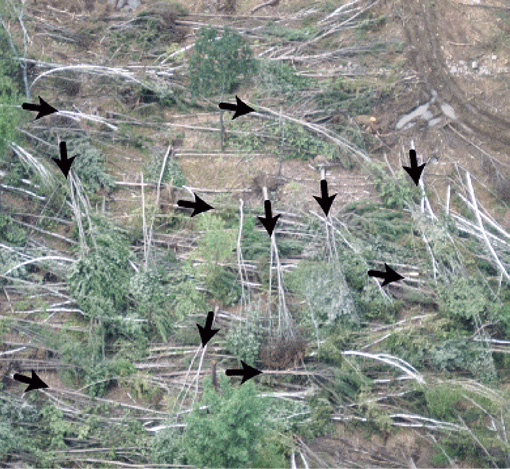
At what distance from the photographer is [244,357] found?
8336 mm

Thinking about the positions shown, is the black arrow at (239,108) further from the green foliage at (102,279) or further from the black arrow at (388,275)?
the black arrow at (388,275)

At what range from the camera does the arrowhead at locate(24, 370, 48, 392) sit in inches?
324

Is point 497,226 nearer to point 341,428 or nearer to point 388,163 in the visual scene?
point 388,163

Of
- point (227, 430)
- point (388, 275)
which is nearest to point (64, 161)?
point (388, 275)

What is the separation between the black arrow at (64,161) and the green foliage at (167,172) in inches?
40.9

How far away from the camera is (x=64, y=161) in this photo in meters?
10.0

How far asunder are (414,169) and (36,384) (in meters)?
5.81

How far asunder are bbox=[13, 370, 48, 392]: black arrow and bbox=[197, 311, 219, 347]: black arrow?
6.06 ft

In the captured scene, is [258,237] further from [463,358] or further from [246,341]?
[463,358]

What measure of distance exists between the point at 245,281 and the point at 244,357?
1059 mm

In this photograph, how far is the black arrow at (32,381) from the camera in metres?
8.23

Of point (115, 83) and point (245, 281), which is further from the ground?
point (115, 83)

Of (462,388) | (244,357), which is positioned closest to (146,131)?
(244,357)

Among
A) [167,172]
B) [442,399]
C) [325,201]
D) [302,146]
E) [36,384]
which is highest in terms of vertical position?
[302,146]
